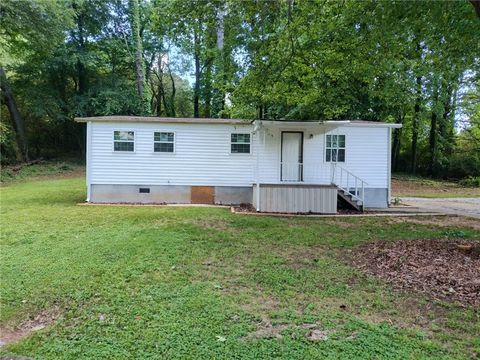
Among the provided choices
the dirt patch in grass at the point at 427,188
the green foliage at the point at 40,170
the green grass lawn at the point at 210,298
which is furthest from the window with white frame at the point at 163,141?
the dirt patch in grass at the point at 427,188

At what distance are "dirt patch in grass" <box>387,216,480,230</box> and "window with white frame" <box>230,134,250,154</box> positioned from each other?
195 inches

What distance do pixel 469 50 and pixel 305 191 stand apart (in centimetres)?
522

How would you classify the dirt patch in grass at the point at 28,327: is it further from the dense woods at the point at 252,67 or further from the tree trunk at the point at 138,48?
the tree trunk at the point at 138,48

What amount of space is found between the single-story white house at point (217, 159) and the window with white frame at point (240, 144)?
1.3 inches

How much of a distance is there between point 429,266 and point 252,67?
19.3ft

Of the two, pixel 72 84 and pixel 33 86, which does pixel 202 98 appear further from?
pixel 33 86

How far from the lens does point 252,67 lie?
8.66m

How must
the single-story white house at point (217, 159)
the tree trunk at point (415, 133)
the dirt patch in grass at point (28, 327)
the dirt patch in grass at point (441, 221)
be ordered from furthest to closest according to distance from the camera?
the tree trunk at point (415, 133)
the single-story white house at point (217, 159)
the dirt patch in grass at point (441, 221)
the dirt patch in grass at point (28, 327)

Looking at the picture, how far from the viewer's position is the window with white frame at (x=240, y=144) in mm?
11805

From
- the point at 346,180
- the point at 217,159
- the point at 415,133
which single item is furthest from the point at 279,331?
the point at 415,133

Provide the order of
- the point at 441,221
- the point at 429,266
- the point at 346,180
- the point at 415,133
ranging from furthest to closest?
the point at 415,133
the point at 346,180
the point at 441,221
the point at 429,266

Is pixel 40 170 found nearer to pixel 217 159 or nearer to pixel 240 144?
pixel 217 159

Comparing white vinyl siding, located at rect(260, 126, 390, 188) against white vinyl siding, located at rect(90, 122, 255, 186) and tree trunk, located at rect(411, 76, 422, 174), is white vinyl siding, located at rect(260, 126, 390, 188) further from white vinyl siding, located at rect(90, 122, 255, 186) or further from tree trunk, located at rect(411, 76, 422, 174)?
tree trunk, located at rect(411, 76, 422, 174)

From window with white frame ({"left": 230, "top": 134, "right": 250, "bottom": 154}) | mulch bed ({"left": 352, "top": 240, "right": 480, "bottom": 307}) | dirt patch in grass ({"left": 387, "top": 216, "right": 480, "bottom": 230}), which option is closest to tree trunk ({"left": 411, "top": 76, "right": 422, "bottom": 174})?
dirt patch in grass ({"left": 387, "top": 216, "right": 480, "bottom": 230})
